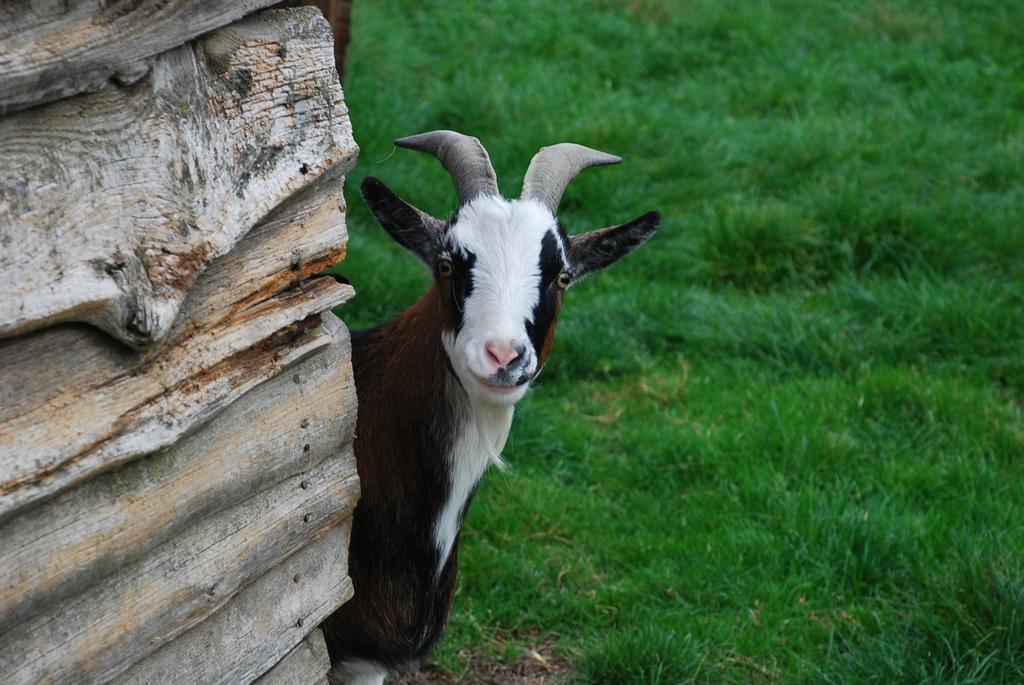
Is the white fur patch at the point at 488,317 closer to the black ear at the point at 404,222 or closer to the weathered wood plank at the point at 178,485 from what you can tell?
the black ear at the point at 404,222

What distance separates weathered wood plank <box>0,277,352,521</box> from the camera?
217 cm

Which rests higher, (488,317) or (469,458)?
(488,317)

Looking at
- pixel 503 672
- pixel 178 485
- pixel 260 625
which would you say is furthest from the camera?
pixel 503 672

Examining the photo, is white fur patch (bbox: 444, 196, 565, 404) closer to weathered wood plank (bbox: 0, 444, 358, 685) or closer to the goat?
the goat

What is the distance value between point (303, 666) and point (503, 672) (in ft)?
3.89

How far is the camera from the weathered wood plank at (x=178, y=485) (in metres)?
2.23

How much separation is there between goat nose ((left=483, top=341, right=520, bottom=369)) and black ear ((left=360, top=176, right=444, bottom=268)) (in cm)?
54

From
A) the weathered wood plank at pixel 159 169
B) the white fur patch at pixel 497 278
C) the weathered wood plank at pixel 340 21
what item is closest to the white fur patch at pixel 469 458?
the white fur patch at pixel 497 278

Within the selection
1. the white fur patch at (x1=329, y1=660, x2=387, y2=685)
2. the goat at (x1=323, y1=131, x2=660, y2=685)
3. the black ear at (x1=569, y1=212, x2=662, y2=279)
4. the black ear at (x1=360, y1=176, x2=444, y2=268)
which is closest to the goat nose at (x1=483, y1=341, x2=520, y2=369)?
the goat at (x1=323, y1=131, x2=660, y2=685)

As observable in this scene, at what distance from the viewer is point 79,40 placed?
2.17 metres

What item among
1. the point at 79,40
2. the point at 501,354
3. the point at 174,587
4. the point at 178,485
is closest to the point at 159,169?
the point at 79,40

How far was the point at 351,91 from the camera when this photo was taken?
7.60m

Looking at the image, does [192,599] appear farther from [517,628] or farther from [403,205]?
[517,628]

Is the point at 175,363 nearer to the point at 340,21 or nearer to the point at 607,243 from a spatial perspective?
the point at 607,243
